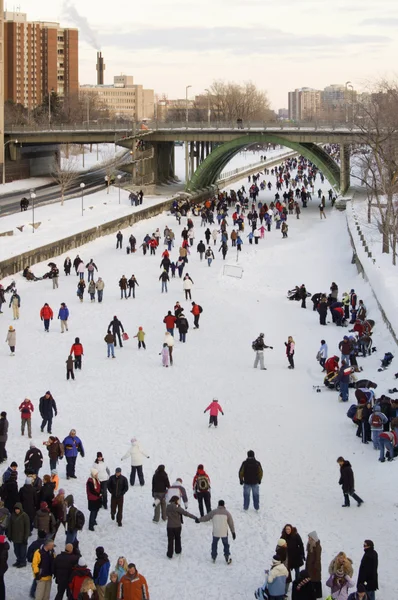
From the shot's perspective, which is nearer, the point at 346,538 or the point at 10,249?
the point at 346,538

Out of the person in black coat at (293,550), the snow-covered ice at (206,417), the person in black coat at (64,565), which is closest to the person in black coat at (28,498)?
the snow-covered ice at (206,417)

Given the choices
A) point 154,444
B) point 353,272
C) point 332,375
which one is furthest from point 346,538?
point 353,272

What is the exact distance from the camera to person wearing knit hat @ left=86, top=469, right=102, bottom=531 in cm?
1291

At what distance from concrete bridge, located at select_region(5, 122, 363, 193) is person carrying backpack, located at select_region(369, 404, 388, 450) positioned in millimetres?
40085

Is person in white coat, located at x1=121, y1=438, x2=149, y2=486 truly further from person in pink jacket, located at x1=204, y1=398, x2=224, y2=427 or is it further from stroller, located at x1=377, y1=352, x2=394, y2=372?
stroller, located at x1=377, y1=352, x2=394, y2=372

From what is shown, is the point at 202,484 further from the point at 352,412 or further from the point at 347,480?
the point at 352,412

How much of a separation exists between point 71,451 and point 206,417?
14.5ft

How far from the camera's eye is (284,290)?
32250 millimetres

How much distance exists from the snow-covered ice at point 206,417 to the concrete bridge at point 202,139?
82.2 ft

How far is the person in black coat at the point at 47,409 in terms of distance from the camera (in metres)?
16.9

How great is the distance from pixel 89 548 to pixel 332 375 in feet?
30.2

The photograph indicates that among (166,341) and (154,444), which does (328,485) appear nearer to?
(154,444)

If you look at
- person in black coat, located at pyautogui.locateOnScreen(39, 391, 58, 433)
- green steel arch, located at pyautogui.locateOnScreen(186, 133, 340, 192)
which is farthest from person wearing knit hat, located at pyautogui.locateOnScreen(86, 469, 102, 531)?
green steel arch, located at pyautogui.locateOnScreen(186, 133, 340, 192)

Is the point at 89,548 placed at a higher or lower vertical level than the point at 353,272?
lower
